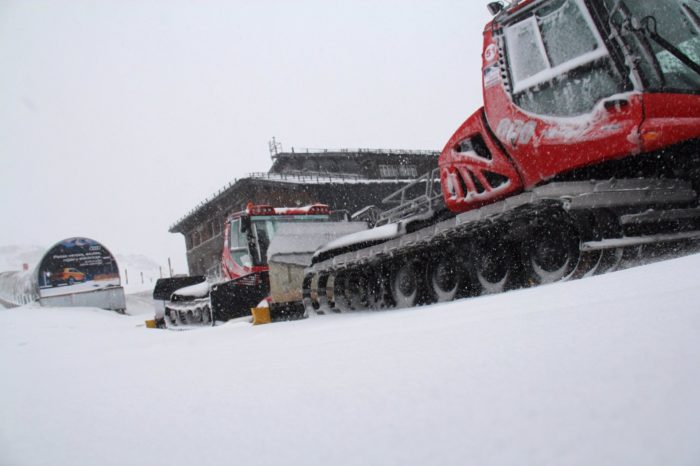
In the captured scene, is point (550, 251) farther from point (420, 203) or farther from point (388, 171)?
point (388, 171)

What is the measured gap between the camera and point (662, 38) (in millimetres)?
3812

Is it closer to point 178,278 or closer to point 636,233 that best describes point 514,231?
point 636,233

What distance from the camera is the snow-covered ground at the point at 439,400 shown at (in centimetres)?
111

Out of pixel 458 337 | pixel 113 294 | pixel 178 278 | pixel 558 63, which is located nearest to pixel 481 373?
pixel 458 337

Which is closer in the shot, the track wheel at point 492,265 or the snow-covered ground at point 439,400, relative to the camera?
the snow-covered ground at point 439,400

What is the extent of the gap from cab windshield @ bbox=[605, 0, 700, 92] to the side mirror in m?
1.05

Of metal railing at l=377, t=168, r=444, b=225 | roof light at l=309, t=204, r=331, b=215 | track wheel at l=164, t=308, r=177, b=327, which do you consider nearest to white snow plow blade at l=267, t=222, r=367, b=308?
metal railing at l=377, t=168, r=444, b=225

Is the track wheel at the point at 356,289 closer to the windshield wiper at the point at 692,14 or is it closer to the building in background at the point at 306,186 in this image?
the windshield wiper at the point at 692,14

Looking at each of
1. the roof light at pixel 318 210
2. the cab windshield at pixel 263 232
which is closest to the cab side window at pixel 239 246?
the cab windshield at pixel 263 232

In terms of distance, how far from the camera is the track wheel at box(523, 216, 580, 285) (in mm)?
4180

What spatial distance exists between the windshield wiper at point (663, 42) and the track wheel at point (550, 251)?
4.86 ft

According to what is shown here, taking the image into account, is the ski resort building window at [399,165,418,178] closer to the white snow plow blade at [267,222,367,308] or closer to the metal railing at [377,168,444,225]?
the white snow plow blade at [267,222,367,308]

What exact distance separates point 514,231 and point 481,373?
11.1ft

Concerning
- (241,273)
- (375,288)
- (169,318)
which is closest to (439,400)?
(375,288)
